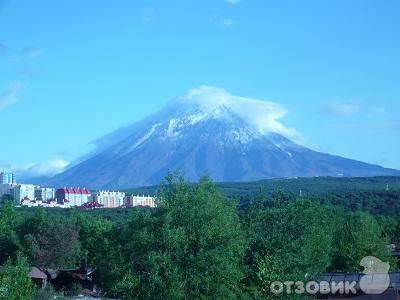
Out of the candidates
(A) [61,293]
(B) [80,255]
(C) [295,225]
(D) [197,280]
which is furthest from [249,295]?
(B) [80,255]

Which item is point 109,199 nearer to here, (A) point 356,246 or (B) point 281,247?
(A) point 356,246

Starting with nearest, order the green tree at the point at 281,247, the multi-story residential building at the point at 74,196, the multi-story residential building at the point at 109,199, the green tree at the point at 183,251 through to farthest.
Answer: the green tree at the point at 281,247 → the green tree at the point at 183,251 → the multi-story residential building at the point at 109,199 → the multi-story residential building at the point at 74,196

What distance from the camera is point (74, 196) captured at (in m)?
193

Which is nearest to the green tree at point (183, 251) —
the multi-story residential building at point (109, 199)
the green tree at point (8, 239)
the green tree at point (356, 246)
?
the green tree at point (356, 246)

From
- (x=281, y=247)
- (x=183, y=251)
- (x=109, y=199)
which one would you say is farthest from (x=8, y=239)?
(x=109, y=199)

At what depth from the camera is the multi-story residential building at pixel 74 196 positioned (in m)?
188

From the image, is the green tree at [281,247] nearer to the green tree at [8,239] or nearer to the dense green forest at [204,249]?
the dense green forest at [204,249]

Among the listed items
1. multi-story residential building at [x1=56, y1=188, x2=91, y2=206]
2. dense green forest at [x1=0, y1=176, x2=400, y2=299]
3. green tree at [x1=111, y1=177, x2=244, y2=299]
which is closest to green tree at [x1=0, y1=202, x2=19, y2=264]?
dense green forest at [x1=0, y1=176, x2=400, y2=299]

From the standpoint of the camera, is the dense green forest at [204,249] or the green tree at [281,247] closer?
the green tree at [281,247]

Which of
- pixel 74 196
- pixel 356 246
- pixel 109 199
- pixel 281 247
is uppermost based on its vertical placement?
pixel 74 196

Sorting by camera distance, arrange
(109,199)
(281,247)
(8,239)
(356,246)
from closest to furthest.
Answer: (281,247) → (356,246) → (8,239) → (109,199)

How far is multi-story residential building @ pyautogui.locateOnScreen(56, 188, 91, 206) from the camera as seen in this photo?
188000 millimetres

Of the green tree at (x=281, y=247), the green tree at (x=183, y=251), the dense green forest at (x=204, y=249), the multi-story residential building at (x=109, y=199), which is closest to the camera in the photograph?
the green tree at (x=281, y=247)

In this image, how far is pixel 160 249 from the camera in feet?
78.0
